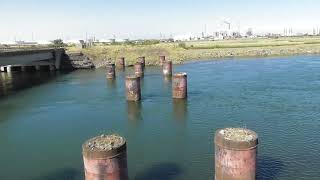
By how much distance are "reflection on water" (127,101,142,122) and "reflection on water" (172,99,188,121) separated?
3230mm

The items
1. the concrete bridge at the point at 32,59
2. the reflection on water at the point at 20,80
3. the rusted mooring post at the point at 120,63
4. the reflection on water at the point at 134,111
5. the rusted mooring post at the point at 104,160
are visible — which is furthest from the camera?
the rusted mooring post at the point at 120,63

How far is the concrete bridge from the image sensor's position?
175 feet

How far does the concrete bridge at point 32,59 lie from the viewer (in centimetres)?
5341

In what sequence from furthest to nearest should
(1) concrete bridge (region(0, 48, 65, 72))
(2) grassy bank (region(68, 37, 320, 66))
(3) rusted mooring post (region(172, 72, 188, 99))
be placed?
(2) grassy bank (region(68, 37, 320, 66))
(1) concrete bridge (region(0, 48, 65, 72))
(3) rusted mooring post (region(172, 72, 188, 99))

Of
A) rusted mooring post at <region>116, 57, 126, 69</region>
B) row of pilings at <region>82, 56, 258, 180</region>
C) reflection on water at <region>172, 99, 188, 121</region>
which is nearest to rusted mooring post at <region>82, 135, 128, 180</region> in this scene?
row of pilings at <region>82, 56, 258, 180</region>

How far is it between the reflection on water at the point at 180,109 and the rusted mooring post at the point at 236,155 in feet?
49.7

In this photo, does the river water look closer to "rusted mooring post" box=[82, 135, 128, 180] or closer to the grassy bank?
"rusted mooring post" box=[82, 135, 128, 180]

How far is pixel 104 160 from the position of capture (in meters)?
15.7

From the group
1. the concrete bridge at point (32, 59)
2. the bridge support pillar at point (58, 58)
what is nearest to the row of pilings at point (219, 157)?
the concrete bridge at point (32, 59)

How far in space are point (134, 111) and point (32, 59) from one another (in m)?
35.7

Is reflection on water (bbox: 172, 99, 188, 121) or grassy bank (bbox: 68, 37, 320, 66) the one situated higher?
grassy bank (bbox: 68, 37, 320, 66)

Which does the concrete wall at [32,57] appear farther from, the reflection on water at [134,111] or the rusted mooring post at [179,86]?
the rusted mooring post at [179,86]

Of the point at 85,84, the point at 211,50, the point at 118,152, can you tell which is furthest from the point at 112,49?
the point at 118,152

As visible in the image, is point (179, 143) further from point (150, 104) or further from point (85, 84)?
point (85, 84)
